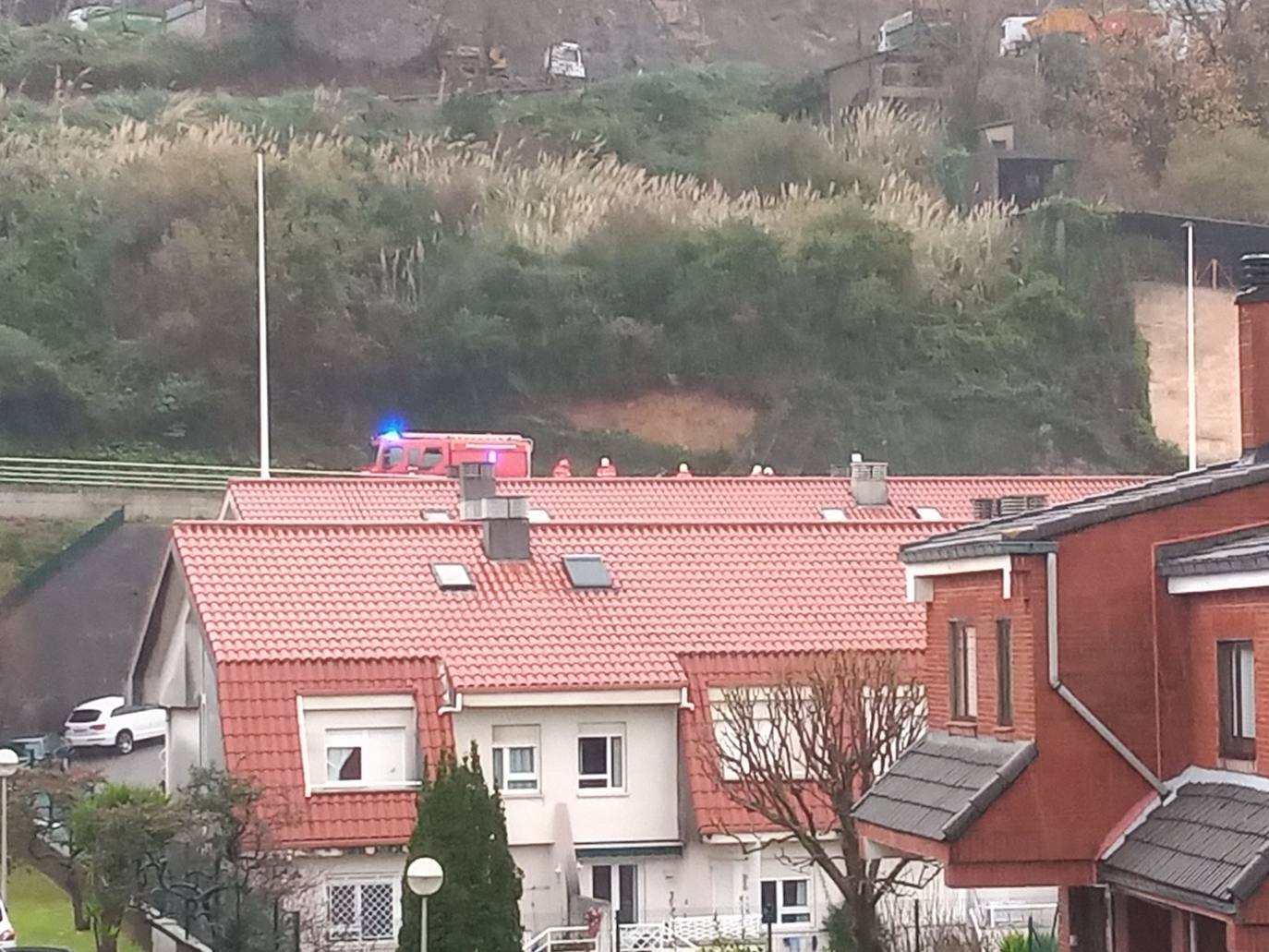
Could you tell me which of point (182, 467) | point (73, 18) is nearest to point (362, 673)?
point (182, 467)

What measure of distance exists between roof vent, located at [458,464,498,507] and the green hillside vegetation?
2086 cm

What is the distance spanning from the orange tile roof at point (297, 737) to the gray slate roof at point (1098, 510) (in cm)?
1181

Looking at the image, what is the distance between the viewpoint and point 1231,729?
571 inches

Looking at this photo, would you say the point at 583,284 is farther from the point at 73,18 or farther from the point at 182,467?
the point at 73,18

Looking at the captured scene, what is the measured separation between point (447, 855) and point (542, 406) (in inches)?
1608

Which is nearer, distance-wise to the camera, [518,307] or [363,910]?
A: [363,910]

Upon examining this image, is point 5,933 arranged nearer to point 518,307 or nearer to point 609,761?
point 609,761

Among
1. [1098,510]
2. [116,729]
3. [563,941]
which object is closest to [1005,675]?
[1098,510]

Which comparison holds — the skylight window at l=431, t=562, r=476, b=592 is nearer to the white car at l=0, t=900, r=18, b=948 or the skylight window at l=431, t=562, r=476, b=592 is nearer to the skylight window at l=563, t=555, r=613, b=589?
the skylight window at l=563, t=555, r=613, b=589

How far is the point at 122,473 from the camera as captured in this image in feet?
177

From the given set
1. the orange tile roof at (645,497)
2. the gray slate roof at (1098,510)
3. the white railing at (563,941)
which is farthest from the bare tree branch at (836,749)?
the orange tile roof at (645,497)

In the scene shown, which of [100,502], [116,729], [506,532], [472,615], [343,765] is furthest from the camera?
[100,502]

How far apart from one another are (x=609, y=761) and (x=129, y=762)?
13.6 metres

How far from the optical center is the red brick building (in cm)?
1441
